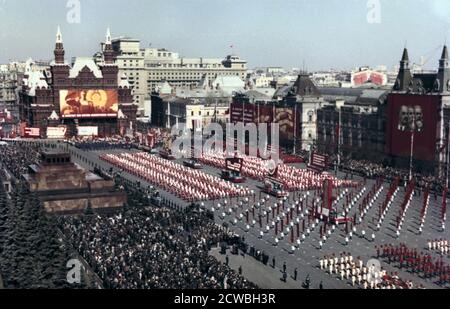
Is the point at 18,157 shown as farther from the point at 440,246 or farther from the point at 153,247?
the point at 440,246

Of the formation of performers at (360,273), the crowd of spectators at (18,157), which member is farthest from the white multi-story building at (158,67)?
the formation of performers at (360,273)

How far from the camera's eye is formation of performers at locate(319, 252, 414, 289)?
33247mm

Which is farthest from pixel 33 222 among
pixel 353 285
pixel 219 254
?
pixel 353 285

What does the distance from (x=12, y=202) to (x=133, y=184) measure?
77.4ft

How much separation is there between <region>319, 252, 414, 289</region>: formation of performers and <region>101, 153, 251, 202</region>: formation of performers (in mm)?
21346

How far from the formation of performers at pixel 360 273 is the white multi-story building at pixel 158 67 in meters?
118

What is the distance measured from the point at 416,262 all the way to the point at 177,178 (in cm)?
3381

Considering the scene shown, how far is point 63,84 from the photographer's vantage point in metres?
112

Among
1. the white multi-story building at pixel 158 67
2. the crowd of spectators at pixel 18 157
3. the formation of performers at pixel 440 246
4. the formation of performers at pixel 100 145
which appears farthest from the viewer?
Answer: the white multi-story building at pixel 158 67

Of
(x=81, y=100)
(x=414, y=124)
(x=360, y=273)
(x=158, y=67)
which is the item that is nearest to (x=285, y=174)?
(x=414, y=124)

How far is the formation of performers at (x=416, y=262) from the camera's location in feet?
117

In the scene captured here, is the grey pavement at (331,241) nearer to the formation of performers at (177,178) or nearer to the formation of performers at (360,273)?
the formation of performers at (360,273)
